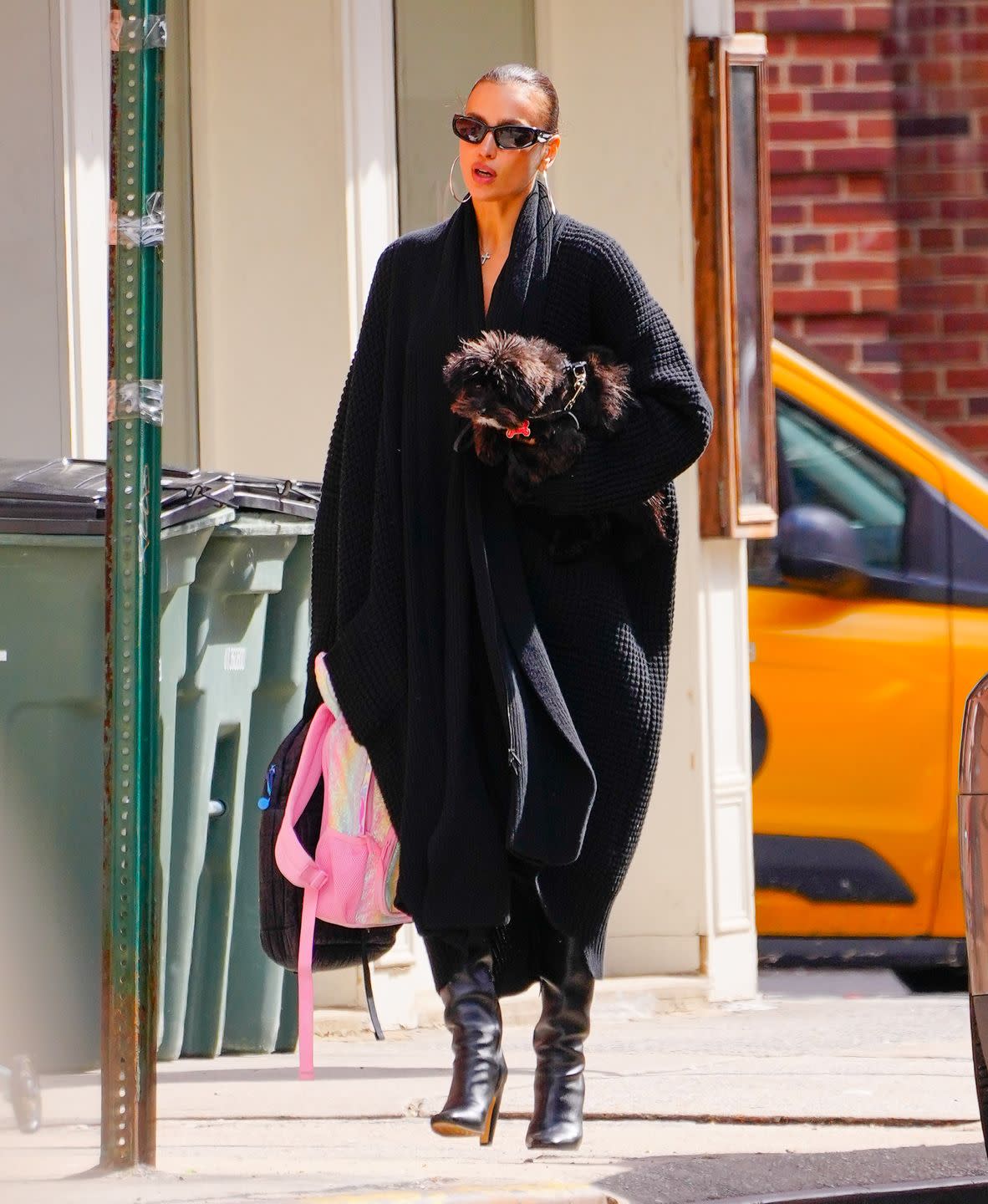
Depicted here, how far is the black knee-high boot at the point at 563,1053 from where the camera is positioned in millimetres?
4059

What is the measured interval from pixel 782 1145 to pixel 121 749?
1.53 m

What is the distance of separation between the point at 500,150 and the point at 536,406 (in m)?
0.50

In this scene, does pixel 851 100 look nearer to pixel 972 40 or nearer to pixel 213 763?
pixel 972 40

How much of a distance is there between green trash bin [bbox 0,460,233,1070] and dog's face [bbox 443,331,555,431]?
1394mm

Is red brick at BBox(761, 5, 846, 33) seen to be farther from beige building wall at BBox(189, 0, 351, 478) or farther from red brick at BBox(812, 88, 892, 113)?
beige building wall at BBox(189, 0, 351, 478)

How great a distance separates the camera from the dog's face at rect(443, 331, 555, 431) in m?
3.81

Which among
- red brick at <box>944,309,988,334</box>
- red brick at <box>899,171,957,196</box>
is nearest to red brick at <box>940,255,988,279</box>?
red brick at <box>944,309,988,334</box>

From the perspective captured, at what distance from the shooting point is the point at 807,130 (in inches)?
336

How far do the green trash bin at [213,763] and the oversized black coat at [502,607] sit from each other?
1242 mm

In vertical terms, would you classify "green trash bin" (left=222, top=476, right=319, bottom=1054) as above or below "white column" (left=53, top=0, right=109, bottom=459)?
below

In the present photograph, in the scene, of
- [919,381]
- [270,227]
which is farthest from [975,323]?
[270,227]

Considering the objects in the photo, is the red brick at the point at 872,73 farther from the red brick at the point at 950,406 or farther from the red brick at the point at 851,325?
the red brick at the point at 950,406

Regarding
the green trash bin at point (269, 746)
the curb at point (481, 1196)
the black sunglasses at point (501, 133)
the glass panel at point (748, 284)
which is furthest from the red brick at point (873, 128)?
the curb at point (481, 1196)

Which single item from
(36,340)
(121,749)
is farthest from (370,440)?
(36,340)
